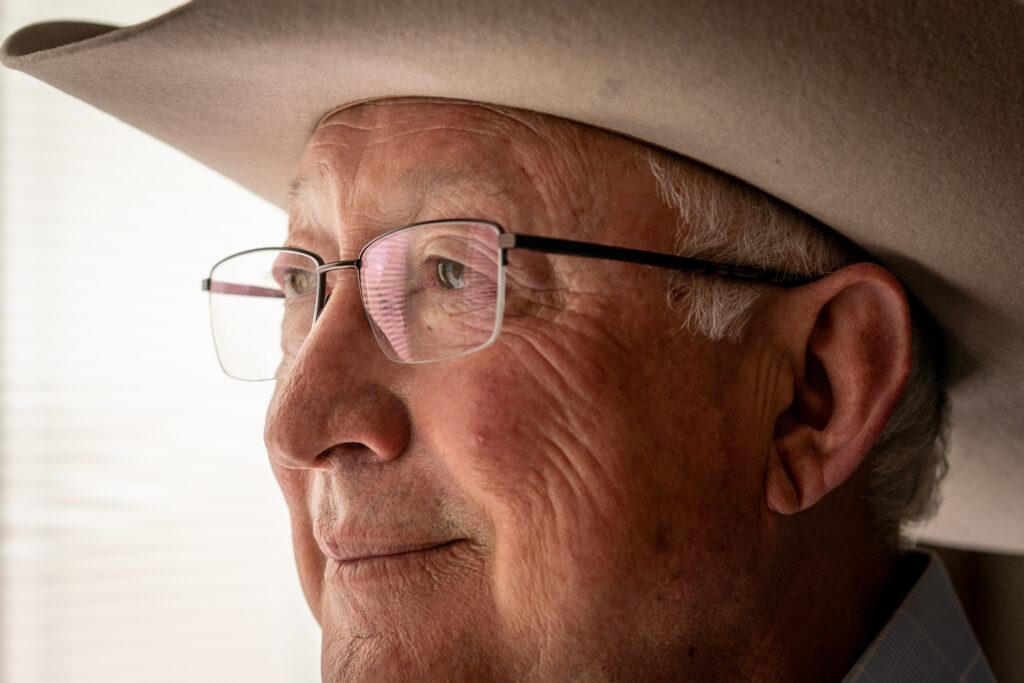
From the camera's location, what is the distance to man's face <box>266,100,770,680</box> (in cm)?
114

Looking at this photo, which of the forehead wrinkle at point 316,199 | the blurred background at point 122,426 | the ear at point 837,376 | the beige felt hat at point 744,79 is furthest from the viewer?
the blurred background at point 122,426

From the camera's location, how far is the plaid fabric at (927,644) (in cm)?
139

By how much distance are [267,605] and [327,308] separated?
122cm

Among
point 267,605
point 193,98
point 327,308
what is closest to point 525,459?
point 327,308

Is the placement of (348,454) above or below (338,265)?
below

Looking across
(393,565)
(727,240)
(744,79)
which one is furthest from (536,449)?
(744,79)

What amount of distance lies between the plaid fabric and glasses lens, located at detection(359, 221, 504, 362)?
2.46 ft

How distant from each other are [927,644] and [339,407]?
3.22 feet

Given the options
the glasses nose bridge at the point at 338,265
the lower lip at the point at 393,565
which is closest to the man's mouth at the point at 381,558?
the lower lip at the point at 393,565

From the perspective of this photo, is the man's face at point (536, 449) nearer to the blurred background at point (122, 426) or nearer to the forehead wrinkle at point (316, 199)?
the forehead wrinkle at point (316, 199)

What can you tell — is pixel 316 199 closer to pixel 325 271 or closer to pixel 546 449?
pixel 325 271

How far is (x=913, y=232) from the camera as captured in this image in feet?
4.02

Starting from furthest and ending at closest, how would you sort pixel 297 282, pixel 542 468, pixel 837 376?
1. pixel 297 282
2. pixel 837 376
3. pixel 542 468

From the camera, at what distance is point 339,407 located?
1203mm
